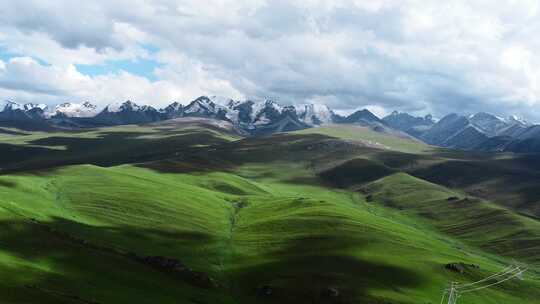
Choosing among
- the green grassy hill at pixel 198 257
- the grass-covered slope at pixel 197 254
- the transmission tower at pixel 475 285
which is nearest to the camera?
the green grassy hill at pixel 198 257

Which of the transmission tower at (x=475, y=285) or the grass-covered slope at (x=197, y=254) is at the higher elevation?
the grass-covered slope at (x=197, y=254)

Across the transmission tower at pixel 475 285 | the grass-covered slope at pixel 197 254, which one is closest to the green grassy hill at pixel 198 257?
the grass-covered slope at pixel 197 254

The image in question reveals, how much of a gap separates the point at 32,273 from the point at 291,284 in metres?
51.3

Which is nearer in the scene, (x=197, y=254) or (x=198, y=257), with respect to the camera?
(x=198, y=257)

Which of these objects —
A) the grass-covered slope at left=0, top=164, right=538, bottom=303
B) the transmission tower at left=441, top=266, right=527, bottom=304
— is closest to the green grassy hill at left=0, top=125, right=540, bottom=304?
the grass-covered slope at left=0, top=164, right=538, bottom=303

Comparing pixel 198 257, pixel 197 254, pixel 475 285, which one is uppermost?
pixel 197 254

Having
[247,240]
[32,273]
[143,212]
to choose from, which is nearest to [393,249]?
[247,240]

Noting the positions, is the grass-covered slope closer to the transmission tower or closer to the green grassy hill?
the green grassy hill

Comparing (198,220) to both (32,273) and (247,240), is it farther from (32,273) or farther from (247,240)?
(32,273)

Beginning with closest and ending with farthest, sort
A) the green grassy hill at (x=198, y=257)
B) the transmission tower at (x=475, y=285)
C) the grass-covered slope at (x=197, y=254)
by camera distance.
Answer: the green grassy hill at (x=198, y=257)
the grass-covered slope at (x=197, y=254)
the transmission tower at (x=475, y=285)

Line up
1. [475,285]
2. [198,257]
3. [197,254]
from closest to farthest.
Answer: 1. [475,285]
2. [198,257]
3. [197,254]

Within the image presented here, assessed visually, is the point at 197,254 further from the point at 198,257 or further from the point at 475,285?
the point at 475,285

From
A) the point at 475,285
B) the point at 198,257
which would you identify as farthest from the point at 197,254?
the point at 475,285

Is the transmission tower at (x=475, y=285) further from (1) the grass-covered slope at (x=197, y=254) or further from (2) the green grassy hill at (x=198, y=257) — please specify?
(1) the grass-covered slope at (x=197, y=254)
